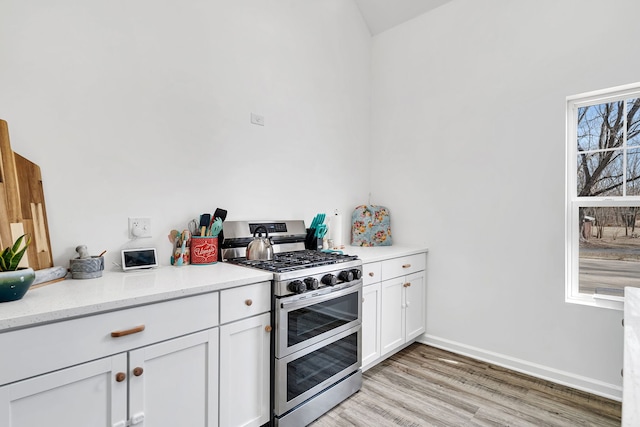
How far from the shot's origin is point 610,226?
233 centimetres

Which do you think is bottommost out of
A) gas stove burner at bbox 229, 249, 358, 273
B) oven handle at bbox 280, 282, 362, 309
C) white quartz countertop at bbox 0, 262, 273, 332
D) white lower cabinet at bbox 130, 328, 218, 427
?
white lower cabinet at bbox 130, 328, 218, 427

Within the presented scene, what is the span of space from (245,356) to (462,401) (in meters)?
1.48

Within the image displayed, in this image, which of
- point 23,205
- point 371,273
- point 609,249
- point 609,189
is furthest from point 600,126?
point 23,205

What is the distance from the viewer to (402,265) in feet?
8.86

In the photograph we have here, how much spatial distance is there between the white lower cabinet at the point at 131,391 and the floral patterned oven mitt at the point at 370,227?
73.7 inches

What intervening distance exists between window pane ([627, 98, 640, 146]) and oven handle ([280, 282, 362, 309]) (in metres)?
2.12

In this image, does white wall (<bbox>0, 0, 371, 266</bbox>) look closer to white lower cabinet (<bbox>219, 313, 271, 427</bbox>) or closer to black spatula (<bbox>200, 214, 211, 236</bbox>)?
black spatula (<bbox>200, 214, 211, 236</bbox>)

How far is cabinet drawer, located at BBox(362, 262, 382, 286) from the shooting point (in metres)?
2.34

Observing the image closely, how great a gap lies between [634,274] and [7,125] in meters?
3.71

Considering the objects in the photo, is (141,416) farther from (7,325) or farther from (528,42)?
(528,42)

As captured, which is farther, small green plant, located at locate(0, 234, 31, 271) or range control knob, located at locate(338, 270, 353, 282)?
range control knob, located at locate(338, 270, 353, 282)

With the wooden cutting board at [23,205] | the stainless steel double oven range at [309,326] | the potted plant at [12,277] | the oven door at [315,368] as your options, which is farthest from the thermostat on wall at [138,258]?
the oven door at [315,368]

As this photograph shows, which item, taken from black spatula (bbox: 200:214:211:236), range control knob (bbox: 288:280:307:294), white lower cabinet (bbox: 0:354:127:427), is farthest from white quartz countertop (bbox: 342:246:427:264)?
white lower cabinet (bbox: 0:354:127:427)

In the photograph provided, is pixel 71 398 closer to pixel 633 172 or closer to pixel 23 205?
pixel 23 205
